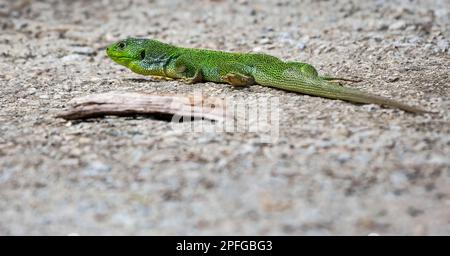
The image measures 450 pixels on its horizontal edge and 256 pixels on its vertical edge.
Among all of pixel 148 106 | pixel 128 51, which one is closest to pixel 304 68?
pixel 148 106

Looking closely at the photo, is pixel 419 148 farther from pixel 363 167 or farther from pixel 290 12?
pixel 290 12

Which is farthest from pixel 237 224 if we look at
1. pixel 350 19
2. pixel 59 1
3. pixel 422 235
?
pixel 59 1

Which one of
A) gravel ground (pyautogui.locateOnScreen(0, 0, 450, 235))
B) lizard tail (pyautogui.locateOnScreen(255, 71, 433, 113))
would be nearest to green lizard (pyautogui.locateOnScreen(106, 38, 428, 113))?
lizard tail (pyautogui.locateOnScreen(255, 71, 433, 113))

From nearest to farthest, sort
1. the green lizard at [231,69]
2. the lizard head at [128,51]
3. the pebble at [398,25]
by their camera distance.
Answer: the green lizard at [231,69] → the lizard head at [128,51] → the pebble at [398,25]

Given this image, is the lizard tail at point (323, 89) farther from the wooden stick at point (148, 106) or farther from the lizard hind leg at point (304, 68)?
the wooden stick at point (148, 106)

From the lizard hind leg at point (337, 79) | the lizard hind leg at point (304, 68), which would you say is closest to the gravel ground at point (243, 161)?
the lizard hind leg at point (337, 79)

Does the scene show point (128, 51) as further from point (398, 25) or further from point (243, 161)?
point (398, 25)
